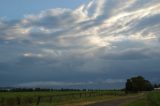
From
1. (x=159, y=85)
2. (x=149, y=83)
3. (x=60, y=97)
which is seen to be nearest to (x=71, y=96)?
(x=60, y=97)

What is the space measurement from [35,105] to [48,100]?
39.5 feet

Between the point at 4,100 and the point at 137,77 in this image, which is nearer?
the point at 4,100

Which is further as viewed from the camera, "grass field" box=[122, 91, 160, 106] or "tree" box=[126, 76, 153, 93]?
"tree" box=[126, 76, 153, 93]

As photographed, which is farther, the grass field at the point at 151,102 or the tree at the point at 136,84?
the tree at the point at 136,84

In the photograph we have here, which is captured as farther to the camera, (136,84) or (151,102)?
(136,84)

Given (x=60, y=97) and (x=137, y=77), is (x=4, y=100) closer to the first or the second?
(x=60, y=97)

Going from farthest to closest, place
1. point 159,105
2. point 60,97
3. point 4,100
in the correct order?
point 60,97 < point 4,100 < point 159,105

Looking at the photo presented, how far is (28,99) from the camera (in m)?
55.3

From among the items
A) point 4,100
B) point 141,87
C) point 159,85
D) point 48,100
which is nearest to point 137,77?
point 141,87

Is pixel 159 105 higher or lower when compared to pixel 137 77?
lower

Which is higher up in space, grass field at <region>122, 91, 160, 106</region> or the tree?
the tree

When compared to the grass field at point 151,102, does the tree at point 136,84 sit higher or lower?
higher

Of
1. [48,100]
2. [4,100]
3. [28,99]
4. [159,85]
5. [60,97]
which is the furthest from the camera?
[159,85]

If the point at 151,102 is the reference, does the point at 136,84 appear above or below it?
above
